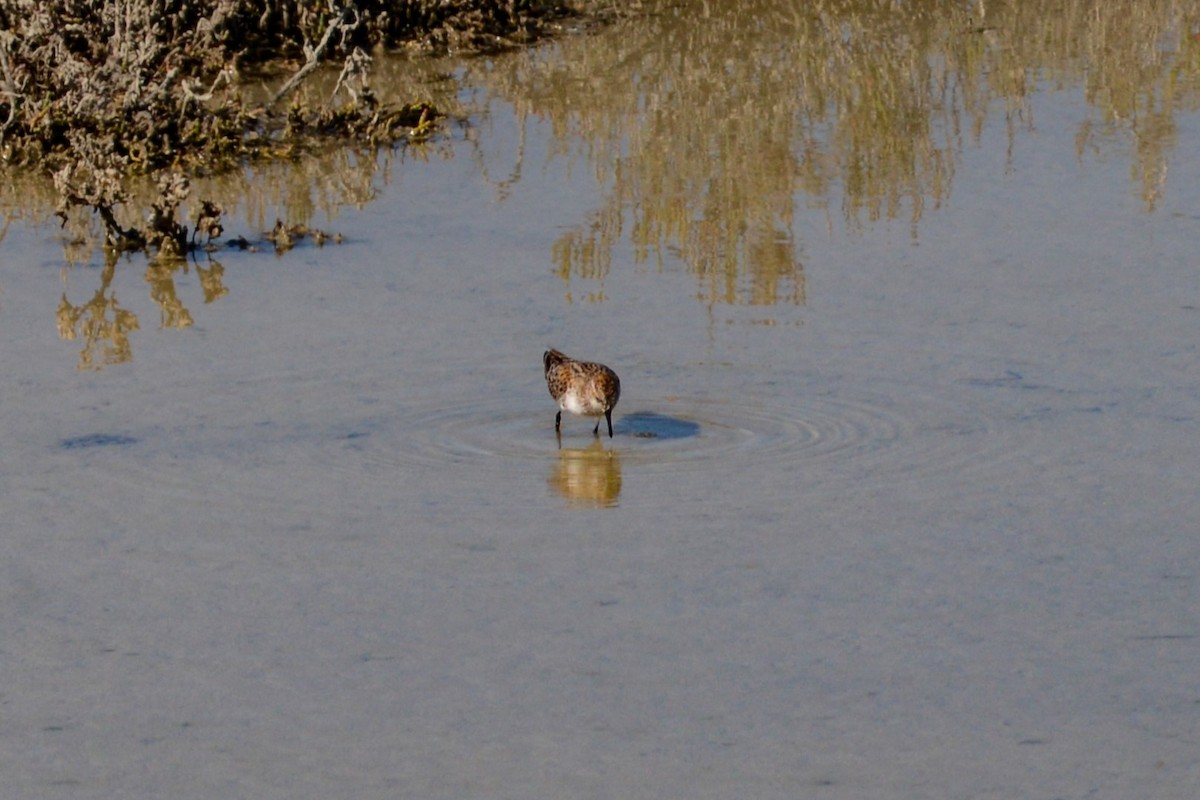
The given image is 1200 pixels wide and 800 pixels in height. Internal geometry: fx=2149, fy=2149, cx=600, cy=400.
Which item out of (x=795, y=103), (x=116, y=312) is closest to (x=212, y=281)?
(x=116, y=312)

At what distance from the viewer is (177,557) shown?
668 cm

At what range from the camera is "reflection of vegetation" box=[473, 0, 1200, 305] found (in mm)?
10938

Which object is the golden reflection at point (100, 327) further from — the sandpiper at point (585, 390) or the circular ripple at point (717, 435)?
the sandpiper at point (585, 390)

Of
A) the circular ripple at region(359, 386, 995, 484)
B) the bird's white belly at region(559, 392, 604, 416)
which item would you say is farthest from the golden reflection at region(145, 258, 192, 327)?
the bird's white belly at region(559, 392, 604, 416)

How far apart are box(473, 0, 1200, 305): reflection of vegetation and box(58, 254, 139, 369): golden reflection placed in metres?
2.06

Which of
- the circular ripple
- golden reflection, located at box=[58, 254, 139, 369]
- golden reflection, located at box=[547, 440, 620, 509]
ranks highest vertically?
golden reflection, located at box=[58, 254, 139, 369]

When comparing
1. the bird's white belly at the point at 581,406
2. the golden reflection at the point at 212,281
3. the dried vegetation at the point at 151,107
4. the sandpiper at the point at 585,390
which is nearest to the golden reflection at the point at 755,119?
the golden reflection at the point at 212,281

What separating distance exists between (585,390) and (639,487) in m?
0.52

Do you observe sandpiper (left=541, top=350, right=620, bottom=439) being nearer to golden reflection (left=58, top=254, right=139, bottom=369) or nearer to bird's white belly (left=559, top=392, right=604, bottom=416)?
bird's white belly (left=559, top=392, right=604, bottom=416)

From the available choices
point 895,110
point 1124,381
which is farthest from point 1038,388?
point 895,110

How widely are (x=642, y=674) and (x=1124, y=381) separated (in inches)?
131

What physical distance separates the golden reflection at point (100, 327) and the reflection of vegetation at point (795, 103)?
2.06 meters

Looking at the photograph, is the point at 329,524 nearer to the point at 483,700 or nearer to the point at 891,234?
the point at 483,700

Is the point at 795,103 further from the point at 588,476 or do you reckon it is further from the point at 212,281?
the point at 588,476
